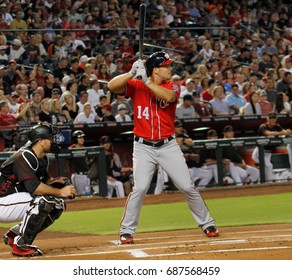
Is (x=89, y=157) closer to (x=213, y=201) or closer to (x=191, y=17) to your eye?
(x=213, y=201)

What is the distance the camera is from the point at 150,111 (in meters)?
9.07

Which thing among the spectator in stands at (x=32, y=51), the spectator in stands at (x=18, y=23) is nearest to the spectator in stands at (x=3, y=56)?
the spectator in stands at (x=32, y=51)

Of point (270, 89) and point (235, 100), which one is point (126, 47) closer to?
point (235, 100)

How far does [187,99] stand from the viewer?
1759 centimetres

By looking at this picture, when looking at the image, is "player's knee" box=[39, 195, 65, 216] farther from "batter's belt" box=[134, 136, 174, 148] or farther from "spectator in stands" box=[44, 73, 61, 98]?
"spectator in stands" box=[44, 73, 61, 98]

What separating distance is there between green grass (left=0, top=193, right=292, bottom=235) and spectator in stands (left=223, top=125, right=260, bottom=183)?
6.04ft

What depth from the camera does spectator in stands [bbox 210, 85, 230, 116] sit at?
18.3 m

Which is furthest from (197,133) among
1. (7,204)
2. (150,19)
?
(7,204)

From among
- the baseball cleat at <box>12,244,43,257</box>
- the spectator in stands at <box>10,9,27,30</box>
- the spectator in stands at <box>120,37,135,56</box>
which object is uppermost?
the spectator in stands at <box>10,9,27,30</box>

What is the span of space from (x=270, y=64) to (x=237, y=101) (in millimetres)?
3503

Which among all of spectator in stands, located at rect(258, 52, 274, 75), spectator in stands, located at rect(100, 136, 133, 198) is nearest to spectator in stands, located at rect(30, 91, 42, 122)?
spectator in stands, located at rect(100, 136, 133, 198)

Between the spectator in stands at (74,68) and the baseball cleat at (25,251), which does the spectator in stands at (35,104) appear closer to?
the spectator in stands at (74,68)

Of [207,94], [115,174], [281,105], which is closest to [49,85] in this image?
[115,174]

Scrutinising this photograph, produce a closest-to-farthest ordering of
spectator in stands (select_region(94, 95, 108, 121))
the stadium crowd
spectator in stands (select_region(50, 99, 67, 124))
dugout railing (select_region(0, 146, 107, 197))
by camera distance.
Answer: dugout railing (select_region(0, 146, 107, 197)) < spectator in stands (select_region(50, 99, 67, 124)) < the stadium crowd < spectator in stands (select_region(94, 95, 108, 121))
